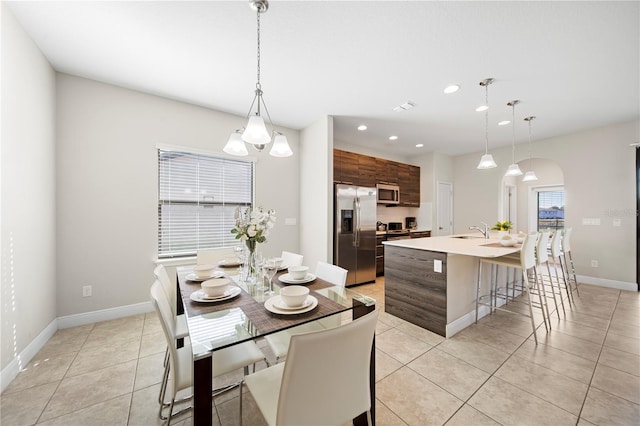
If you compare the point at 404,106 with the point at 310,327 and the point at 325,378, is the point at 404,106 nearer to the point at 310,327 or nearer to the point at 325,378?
the point at 310,327

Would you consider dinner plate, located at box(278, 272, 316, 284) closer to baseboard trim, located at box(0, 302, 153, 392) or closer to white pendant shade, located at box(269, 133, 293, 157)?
white pendant shade, located at box(269, 133, 293, 157)

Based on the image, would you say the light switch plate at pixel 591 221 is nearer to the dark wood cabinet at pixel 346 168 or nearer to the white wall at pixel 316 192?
the dark wood cabinet at pixel 346 168

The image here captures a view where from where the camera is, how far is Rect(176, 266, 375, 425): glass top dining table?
36.2 inches

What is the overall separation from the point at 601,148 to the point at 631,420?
467cm

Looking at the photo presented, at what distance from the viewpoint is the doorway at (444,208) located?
19.4 feet

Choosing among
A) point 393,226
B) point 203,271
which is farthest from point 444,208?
point 203,271

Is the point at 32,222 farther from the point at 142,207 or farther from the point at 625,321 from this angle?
the point at 625,321

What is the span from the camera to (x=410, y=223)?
610 centimetres

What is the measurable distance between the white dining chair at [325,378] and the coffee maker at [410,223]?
5.46 meters

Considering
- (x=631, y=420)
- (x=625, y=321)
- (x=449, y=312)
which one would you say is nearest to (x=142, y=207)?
(x=449, y=312)

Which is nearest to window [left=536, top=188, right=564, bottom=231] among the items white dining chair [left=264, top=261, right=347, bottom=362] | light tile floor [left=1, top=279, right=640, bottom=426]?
light tile floor [left=1, top=279, right=640, bottom=426]

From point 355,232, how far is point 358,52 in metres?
2.77

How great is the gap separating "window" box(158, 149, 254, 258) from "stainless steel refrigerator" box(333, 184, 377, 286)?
1.55 m

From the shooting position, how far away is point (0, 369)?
5.58 feet
